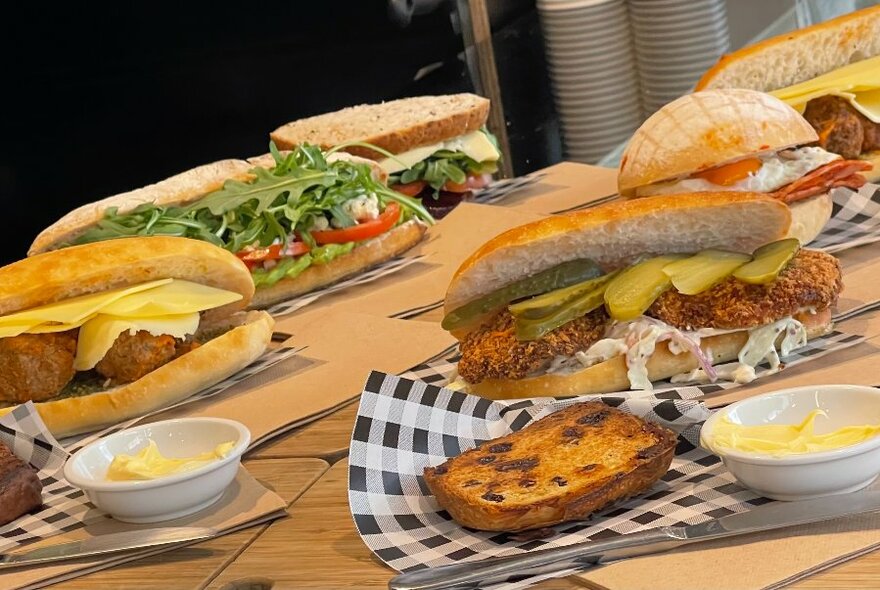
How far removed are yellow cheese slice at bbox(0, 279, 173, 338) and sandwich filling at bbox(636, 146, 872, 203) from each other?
5.10 feet

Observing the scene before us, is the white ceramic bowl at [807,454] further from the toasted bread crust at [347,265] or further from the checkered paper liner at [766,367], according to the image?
the toasted bread crust at [347,265]

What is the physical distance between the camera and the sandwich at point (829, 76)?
3773 mm

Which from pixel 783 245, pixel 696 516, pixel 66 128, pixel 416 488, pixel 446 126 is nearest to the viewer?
pixel 696 516

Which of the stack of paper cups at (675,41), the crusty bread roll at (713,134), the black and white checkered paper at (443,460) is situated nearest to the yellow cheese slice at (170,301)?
the black and white checkered paper at (443,460)

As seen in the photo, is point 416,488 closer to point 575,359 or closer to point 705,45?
point 575,359

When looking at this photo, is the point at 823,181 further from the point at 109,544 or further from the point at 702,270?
the point at 109,544

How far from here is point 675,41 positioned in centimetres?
668

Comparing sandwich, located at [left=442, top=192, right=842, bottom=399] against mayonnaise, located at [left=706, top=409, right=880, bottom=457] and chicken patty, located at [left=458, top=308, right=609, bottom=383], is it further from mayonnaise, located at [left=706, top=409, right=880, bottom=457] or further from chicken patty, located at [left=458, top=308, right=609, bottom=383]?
mayonnaise, located at [left=706, top=409, right=880, bottom=457]

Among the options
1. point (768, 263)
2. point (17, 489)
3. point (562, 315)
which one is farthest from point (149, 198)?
point (768, 263)

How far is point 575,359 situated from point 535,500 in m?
0.75

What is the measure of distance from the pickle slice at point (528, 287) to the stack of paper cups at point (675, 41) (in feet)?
13.8

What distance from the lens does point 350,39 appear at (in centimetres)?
782

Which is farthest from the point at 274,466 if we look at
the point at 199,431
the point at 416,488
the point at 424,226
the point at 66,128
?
the point at 66,128

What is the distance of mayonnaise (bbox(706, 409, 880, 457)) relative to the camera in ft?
6.16
